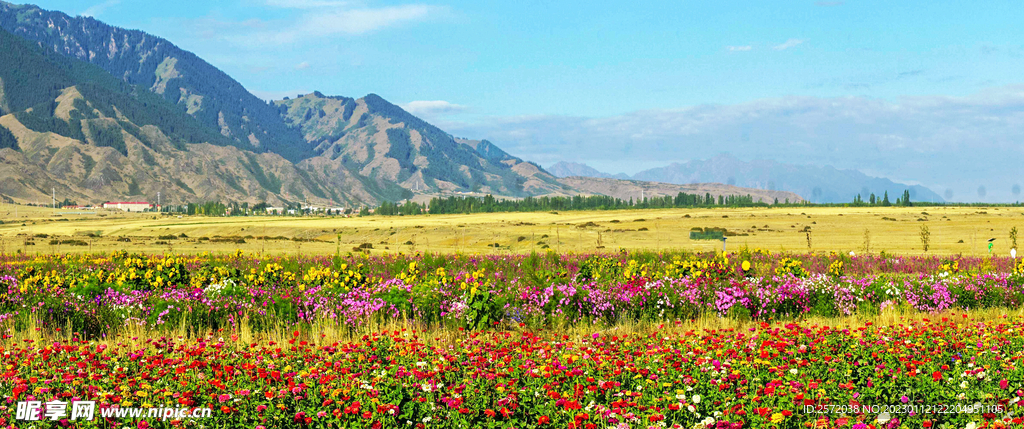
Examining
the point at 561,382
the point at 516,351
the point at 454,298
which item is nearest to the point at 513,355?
the point at 516,351

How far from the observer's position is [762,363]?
7602 mm

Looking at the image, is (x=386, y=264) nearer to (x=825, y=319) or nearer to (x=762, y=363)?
(x=825, y=319)

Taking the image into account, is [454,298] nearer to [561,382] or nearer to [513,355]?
[513,355]

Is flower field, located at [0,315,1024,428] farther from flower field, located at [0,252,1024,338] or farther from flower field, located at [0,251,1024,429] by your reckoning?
flower field, located at [0,252,1024,338]

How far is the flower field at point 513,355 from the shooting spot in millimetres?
6086

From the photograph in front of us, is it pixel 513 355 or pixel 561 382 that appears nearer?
pixel 561 382

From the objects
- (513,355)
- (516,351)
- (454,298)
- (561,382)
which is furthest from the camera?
(454,298)

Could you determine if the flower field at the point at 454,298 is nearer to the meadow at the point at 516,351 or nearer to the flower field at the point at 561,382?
the meadow at the point at 516,351

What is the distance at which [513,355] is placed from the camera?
8.21m

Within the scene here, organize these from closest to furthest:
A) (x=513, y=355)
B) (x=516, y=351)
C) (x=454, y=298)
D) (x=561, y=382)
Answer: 1. (x=561, y=382)
2. (x=513, y=355)
3. (x=516, y=351)
4. (x=454, y=298)

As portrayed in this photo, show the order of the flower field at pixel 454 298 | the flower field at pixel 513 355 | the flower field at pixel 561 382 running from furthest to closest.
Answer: the flower field at pixel 454 298 → the flower field at pixel 513 355 → the flower field at pixel 561 382

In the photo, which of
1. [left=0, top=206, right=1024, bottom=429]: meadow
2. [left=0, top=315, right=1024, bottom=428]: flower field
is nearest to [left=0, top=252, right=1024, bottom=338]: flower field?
[left=0, top=206, right=1024, bottom=429]: meadow

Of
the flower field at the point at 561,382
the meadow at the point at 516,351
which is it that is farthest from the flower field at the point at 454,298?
the flower field at the point at 561,382

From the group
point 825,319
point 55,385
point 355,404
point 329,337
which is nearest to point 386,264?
point 329,337
